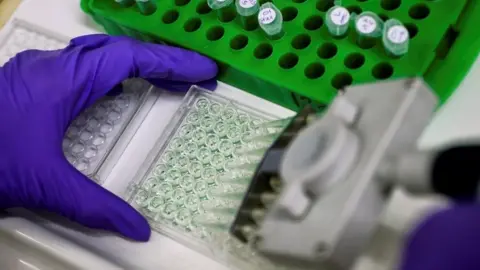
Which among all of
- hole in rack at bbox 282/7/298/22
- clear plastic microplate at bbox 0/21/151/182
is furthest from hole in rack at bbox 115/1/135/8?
hole in rack at bbox 282/7/298/22

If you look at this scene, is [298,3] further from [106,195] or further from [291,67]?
[106,195]

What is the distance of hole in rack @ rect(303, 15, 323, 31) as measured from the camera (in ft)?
2.42

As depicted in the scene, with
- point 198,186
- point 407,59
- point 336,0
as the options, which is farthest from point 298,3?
point 198,186

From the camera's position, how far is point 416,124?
45 centimetres

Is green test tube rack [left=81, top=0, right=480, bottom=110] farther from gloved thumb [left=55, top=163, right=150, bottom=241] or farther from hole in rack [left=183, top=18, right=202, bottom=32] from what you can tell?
gloved thumb [left=55, top=163, right=150, bottom=241]

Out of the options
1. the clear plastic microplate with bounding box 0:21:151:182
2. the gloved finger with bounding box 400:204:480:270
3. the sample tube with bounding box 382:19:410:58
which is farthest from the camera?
the clear plastic microplate with bounding box 0:21:151:182

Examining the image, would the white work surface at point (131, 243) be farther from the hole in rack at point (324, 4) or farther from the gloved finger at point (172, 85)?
the hole in rack at point (324, 4)

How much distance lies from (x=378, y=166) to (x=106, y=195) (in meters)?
0.37

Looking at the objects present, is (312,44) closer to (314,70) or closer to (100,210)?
(314,70)

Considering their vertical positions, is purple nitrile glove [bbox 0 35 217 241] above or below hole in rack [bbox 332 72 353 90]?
below

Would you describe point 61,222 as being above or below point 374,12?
below

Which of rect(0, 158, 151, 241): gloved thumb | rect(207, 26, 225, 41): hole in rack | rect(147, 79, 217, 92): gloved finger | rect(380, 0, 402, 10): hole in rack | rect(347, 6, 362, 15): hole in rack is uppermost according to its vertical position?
rect(380, 0, 402, 10): hole in rack

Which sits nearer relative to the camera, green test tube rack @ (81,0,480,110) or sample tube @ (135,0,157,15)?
green test tube rack @ (81,0,480,110)

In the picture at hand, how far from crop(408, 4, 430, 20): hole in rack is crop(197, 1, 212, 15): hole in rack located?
26 centimetres
